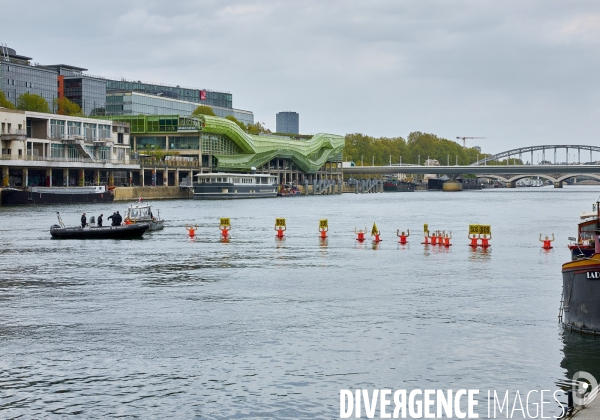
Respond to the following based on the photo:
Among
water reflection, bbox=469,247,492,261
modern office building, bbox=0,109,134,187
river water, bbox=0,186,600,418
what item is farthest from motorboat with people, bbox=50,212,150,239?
modern office building, bbox=0,109,134,187

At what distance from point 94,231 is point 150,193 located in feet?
321

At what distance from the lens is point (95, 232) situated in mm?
73250

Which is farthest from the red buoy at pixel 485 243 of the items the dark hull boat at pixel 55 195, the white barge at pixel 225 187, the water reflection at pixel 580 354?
the white barge at pixel 225 187

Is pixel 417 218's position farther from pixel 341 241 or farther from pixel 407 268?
pixel 407 268

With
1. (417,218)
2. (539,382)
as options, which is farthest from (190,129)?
(539,382)

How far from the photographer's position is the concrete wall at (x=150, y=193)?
6171 inches

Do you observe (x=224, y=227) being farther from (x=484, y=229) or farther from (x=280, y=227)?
(x=484, y=229)

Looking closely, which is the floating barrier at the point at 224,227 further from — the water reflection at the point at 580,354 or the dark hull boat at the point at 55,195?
the dark hull boat at the point at 55,195

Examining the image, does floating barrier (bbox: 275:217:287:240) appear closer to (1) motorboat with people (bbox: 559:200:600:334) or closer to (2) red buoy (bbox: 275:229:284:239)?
(2) red buoy (bbox: 275:229:284:239)

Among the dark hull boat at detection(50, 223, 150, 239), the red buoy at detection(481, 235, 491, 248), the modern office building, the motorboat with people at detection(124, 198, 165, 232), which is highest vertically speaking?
the modern office building

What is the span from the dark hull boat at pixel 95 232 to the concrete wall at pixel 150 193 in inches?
3170

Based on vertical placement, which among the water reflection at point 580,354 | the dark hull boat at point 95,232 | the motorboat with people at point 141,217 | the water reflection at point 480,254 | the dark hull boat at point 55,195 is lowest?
the water reflection at point 580,354

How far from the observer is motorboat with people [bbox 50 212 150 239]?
2867 inches

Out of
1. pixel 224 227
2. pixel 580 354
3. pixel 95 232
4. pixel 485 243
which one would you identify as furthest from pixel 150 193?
pixel 580 354
